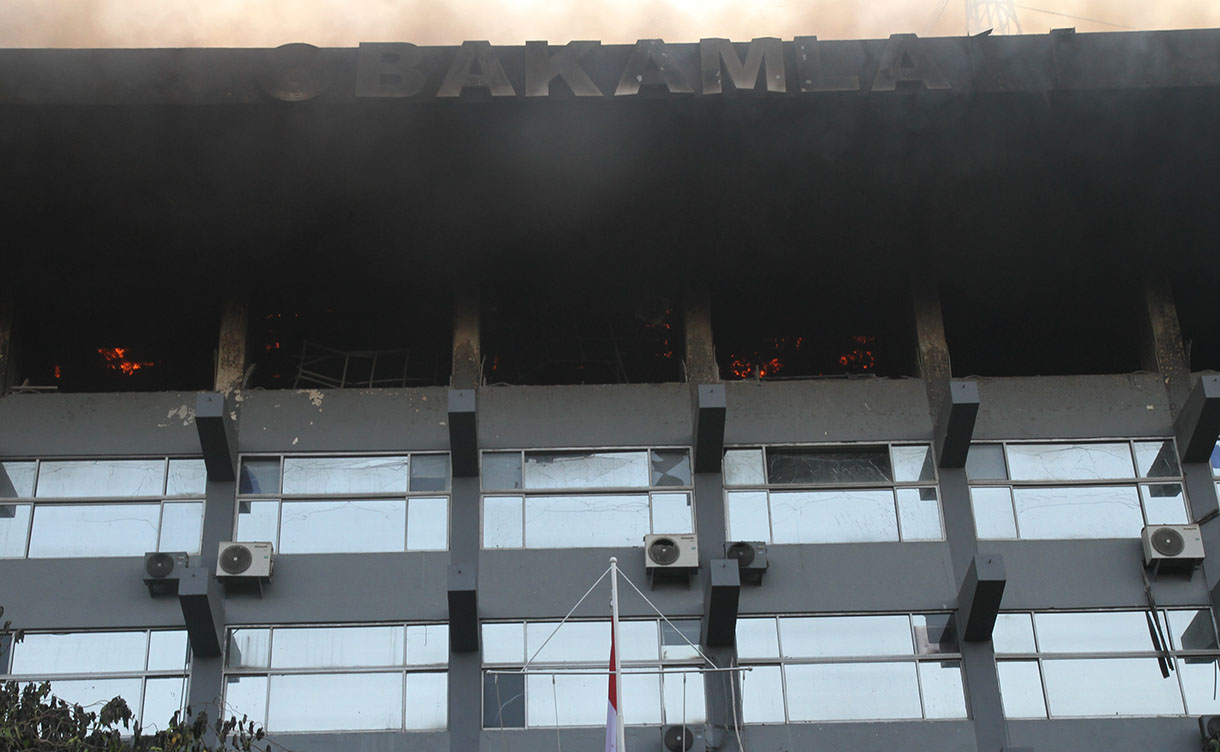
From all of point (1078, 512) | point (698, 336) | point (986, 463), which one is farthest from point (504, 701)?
point (1078, 512)

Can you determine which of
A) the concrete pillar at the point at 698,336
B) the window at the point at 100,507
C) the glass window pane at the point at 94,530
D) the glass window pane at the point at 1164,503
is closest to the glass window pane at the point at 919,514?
the glass window pane at the point at 1164,503

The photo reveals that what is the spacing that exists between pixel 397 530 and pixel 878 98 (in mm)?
8835

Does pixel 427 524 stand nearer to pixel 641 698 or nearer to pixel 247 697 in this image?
pixel 247 697

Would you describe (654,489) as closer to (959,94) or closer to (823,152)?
(823,152)

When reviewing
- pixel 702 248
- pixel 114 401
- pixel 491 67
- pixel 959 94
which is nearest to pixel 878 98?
pixel 959 94

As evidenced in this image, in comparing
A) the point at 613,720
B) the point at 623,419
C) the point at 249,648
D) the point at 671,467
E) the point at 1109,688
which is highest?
the point at 623,419

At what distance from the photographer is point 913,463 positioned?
2311cm

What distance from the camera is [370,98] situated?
21.4 meters

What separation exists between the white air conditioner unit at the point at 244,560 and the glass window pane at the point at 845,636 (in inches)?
274

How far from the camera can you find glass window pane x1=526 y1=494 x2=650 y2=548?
A: 22.5 m

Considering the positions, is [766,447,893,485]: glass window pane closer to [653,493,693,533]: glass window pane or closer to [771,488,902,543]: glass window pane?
[771,488,902,543]: glass window pane

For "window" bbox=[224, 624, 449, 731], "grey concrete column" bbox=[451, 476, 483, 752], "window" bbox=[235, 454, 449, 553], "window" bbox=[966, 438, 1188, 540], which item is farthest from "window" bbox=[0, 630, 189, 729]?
"window" bbox=[966, 438, 1188, 540]

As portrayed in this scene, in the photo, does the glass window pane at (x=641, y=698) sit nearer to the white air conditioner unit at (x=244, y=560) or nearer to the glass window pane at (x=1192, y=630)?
the white air conditioner unit at (x=244, y=560)

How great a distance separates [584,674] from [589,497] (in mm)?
2591
